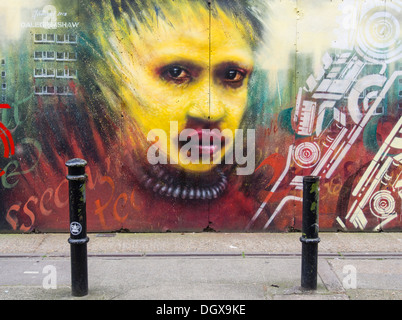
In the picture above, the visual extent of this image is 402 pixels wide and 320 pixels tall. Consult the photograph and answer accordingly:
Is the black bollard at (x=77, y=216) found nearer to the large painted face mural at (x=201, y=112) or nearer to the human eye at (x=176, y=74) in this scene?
the large painted face mural at (x=201, y=112)

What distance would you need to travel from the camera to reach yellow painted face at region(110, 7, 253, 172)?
6191 mm

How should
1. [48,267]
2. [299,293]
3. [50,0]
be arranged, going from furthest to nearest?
[50,0] < [48,267] < [299,293]

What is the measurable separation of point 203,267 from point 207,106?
2.09 m

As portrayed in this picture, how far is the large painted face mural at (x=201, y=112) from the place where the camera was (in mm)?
6184

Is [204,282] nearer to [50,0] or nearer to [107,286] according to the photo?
[107,286]

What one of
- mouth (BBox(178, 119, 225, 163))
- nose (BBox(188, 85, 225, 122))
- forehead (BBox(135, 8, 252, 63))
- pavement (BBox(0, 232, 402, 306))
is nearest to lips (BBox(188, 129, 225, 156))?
mouth (BBox(178, 119, 225, 163))

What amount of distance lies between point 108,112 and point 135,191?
1.04 metres

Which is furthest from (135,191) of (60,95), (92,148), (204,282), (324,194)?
(324,194)

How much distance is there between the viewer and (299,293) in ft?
14.4

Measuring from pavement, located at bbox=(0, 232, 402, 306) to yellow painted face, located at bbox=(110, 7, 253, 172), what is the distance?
1.30 metres

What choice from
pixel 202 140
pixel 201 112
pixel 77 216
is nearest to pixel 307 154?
pixel 202 140

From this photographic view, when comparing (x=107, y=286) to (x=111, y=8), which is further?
(x=111, y=8)

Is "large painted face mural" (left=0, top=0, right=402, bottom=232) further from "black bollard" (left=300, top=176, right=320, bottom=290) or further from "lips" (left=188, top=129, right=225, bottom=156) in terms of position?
"black bollard" (left=300, top=176, right=320, bottom=290)

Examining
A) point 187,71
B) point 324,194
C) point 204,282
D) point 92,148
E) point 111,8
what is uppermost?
point 111,8
